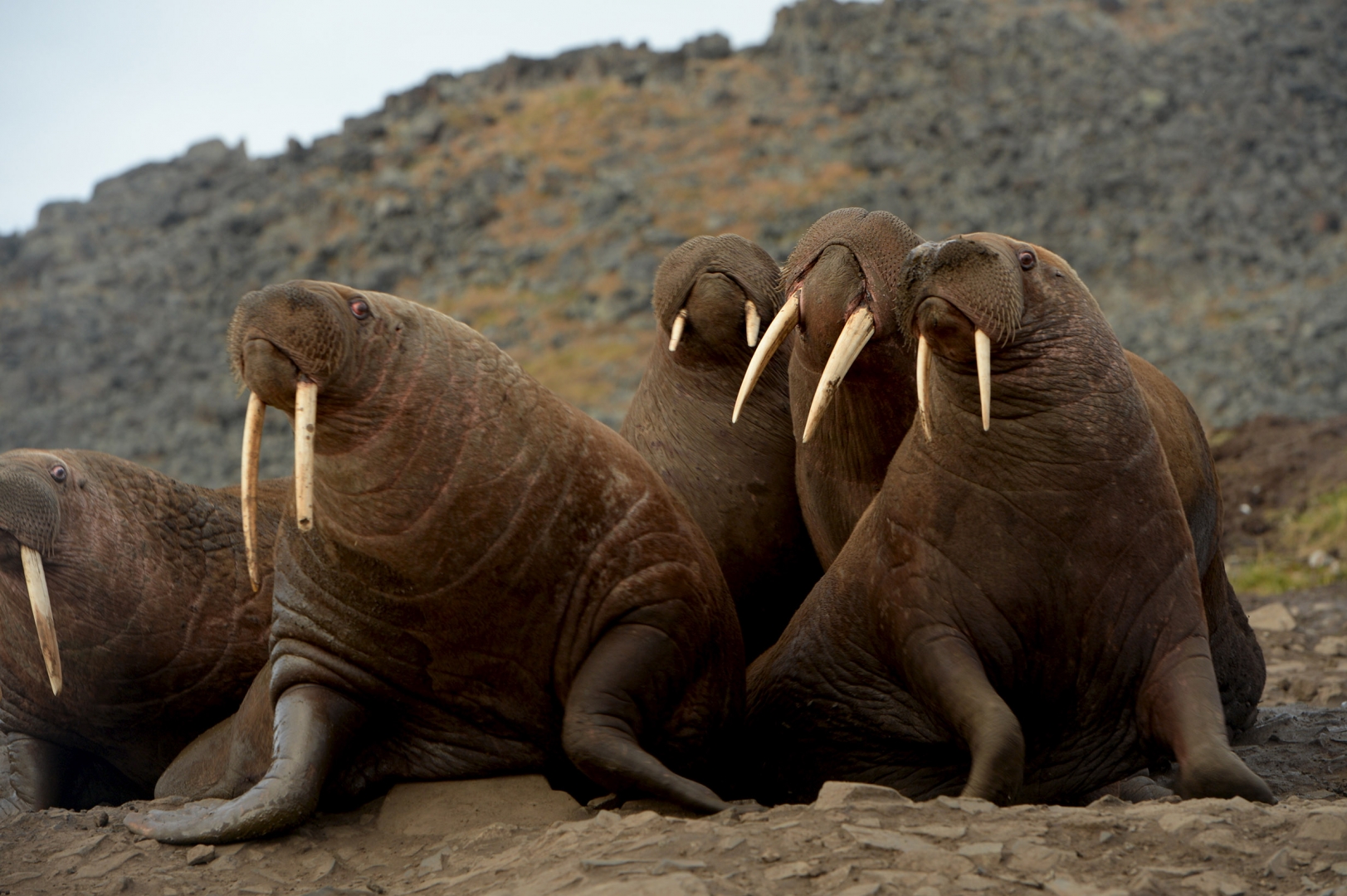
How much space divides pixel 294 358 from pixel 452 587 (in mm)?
806

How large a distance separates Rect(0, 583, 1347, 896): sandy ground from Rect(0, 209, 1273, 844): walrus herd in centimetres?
14

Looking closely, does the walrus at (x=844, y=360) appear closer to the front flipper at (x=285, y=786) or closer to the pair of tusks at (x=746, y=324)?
the pair of tusks at (x=746, y=324)

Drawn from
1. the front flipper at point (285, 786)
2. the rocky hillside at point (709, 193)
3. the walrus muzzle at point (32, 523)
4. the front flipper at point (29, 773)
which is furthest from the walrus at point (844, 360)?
the rocky hillside at point (709, 193)

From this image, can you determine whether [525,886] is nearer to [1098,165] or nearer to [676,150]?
A: [1098,165]

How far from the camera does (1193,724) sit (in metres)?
3.39

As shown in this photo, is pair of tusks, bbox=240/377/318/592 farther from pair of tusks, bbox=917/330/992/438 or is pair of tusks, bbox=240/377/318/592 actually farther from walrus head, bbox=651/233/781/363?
walrus head, bbox=651/233/781/363

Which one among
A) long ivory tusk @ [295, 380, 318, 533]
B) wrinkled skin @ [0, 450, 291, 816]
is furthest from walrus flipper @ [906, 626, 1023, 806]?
wrinkled skin @ [0, 450, 291, 816]

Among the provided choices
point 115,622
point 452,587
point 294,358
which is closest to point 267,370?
point 294,358

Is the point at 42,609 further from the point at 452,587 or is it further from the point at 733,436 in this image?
the point at 733,436

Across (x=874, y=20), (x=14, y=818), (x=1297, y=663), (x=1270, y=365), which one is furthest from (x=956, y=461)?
(x=874, y=20)

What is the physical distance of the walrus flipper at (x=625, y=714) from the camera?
362cm

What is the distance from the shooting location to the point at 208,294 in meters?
39.7

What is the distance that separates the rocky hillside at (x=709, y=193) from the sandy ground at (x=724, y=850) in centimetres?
1956

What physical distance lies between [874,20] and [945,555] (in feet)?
140
